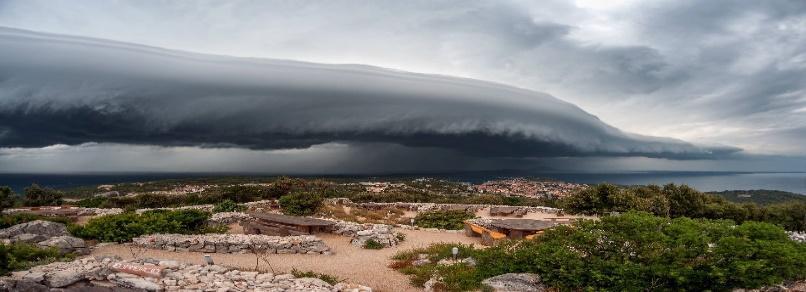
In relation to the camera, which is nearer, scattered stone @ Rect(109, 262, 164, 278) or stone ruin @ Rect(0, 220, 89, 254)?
scattered stone @ Rect(109, 262, 164, 278)

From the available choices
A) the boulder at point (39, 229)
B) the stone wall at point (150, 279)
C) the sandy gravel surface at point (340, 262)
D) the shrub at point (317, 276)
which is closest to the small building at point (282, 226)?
the sandy gravel surface at point (340, 262)

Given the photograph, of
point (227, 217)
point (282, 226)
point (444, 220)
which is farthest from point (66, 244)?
Result: point (444, 220)

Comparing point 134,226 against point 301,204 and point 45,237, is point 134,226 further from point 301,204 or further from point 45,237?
point 301,204

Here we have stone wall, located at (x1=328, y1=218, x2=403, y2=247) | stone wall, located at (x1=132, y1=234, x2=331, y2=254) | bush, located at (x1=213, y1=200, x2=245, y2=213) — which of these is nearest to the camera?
stone wall, located at (x1=132, y1=234, x2=331, y2=254)

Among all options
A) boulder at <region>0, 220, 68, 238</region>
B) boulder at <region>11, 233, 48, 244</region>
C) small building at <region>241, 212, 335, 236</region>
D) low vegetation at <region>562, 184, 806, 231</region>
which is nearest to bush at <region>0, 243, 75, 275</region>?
boulder at <region>11, 233, 48, 244</region>

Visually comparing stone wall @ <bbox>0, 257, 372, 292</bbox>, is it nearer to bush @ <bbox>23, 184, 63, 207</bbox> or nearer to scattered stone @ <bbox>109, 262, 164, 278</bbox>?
scattered stone @ <bbox>109, 262, 164, 278</bbox>

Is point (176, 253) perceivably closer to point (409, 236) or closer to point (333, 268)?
point (333, 268)
